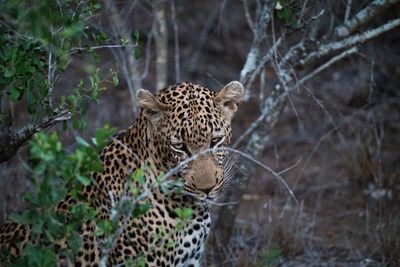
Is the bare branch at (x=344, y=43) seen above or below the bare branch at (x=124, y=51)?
below

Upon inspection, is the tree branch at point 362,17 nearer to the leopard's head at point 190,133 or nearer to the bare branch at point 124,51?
the leopard's head at point 190,133

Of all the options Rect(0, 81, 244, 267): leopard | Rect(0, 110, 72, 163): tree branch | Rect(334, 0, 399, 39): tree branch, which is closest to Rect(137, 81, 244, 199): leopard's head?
Rect(0, 81, 244, 267): leopard

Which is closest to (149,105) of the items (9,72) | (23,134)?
(23,134)

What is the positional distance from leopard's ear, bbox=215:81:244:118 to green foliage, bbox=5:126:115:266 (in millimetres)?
1786

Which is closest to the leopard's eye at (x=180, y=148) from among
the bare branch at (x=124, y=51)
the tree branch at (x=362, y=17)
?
the tree branch at (x=362, y=17)

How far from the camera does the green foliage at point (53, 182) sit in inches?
184

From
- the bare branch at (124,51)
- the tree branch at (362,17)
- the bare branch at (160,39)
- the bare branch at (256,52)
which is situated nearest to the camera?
the tree branch at (362,17)

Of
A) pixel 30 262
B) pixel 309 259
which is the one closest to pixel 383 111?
pixel 309 259

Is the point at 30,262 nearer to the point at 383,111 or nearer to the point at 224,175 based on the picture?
the point at 224,175

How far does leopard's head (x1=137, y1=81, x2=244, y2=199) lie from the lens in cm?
630

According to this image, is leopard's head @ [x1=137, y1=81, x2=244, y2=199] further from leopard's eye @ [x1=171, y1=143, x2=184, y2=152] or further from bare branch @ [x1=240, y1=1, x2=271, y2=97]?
bare branch @ [x1=240, y1=1, x2=271, y2=97]

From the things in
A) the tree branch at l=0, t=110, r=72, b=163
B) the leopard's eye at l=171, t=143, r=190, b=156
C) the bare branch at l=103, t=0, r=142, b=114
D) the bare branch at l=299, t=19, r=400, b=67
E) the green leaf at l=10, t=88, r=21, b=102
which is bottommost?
the leopard's eye at l=171, t=143, r=190, b=156

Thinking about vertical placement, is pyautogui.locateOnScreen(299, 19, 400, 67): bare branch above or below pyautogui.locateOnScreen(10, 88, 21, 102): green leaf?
above

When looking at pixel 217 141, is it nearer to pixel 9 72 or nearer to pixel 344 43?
pixel 9 72
